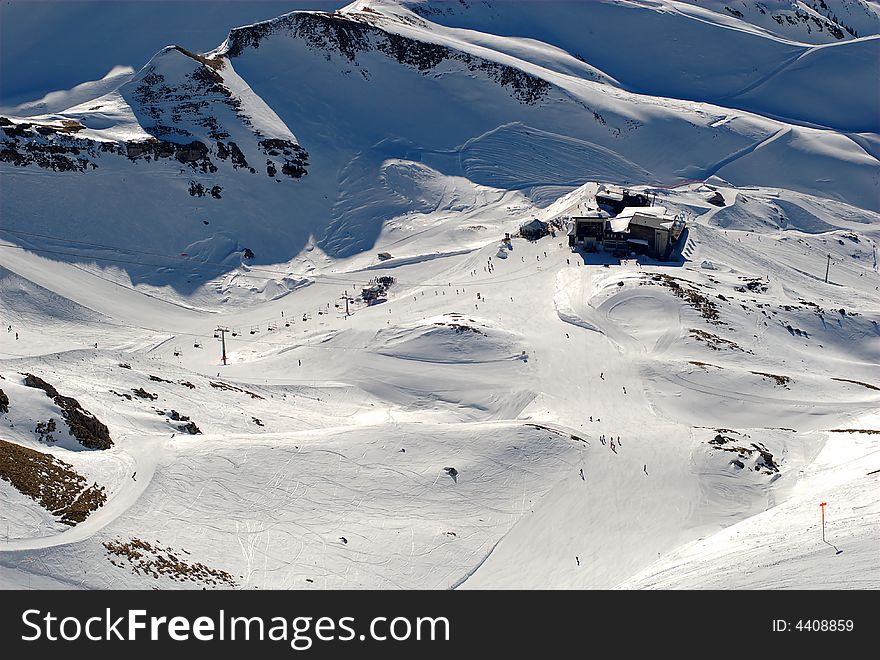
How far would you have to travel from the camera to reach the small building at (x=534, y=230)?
8812 centimetres

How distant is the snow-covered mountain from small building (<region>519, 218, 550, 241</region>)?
1.56 metres

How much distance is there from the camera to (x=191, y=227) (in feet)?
281

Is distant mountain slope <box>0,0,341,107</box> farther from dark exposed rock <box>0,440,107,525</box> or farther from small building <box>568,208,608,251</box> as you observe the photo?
dark exposed rock <box>0,440,107,525</box>

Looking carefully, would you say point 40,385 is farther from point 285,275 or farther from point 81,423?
point 285,275

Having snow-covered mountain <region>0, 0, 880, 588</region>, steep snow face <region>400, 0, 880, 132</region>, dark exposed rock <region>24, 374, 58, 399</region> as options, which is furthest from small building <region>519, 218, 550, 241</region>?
dark exposed rock <region>24, 374, 58, 399</region>

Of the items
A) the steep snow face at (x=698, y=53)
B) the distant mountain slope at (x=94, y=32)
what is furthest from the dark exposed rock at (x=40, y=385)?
the steep snow face at (x=698, y=53)

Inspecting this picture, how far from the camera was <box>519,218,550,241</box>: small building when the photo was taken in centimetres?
8812

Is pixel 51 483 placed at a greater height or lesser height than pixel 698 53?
lesser

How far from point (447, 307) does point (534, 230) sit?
19012mm

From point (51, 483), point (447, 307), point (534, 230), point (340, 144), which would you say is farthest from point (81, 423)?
point (340, 144)

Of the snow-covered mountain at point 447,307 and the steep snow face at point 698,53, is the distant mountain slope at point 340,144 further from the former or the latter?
the steep snow face at point 698,53

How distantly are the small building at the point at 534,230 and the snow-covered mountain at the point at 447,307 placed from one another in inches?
61.6

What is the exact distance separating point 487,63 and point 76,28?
217 feet

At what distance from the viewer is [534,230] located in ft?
290
